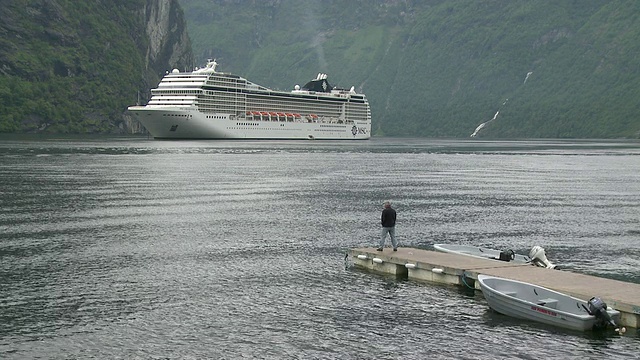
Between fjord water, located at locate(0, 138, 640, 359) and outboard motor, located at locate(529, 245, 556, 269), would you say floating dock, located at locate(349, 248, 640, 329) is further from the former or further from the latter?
fjord water, located at locate(0, 138, 640, 359)

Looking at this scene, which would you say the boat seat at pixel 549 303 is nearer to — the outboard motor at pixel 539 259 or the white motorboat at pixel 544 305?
the white motorboat at pixel 544 305

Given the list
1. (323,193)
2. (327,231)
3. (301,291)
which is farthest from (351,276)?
(323,193)

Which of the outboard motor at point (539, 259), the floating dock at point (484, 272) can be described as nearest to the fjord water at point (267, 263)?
the floating dock at point (484, 272)

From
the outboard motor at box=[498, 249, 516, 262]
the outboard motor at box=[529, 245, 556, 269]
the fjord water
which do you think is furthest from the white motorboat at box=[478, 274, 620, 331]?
the outboard motor at box=[498, 249, 516, 262]

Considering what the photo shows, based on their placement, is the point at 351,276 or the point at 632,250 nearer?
the point at 351,276

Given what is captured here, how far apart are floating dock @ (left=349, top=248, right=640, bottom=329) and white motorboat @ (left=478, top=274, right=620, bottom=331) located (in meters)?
0.84

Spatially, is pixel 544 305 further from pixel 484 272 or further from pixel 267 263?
pixel 267 263

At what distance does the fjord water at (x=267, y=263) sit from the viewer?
28062 millimetres

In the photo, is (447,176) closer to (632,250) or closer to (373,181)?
(373,181)

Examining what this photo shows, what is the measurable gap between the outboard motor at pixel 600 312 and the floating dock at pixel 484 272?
1254 mm

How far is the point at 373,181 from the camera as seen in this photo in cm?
9219

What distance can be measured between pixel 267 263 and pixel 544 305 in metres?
14.4

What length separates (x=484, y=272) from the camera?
120ft

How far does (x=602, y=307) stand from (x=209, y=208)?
1488 inches
